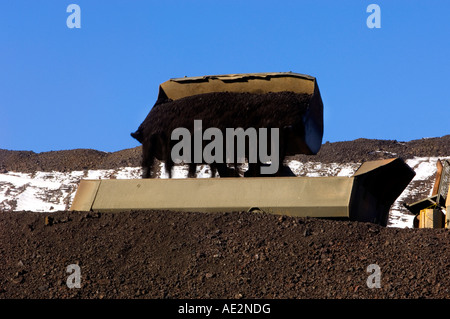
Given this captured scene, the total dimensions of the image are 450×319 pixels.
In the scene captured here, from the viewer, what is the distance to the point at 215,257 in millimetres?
6898

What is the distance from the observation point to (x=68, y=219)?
316 inches

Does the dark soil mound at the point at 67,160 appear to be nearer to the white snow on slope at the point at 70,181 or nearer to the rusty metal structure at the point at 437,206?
the white snow on slope at the point at 70,181

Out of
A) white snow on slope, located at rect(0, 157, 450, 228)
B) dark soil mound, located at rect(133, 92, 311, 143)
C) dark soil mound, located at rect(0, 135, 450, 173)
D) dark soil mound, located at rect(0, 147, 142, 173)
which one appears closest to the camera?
dark soil mound, located at rect(133, 92, 311, 143)

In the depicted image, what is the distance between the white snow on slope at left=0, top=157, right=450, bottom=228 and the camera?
17.0 meters

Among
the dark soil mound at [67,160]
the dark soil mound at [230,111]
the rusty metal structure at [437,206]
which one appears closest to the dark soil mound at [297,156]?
the dark soil mound at [67,160]

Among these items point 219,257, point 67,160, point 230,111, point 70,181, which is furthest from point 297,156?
point 219,257

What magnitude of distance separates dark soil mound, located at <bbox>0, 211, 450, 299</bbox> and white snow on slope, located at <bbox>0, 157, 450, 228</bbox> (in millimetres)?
8407

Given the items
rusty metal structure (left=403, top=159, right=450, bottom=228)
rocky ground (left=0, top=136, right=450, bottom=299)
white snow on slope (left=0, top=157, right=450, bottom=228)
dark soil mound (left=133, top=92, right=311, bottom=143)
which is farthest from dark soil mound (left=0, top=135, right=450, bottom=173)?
rocky ground (left=0, top=136, right=450, bottom=299)

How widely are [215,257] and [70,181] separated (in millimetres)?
13534

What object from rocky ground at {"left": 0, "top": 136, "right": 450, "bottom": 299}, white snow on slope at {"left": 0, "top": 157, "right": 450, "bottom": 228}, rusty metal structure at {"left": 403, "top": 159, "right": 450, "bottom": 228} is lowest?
rocky ground at {"left": 0, "top": 136, "right": 450, "bottom": 299}

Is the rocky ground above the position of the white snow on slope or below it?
below

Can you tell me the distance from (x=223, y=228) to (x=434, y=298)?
2.41 metres

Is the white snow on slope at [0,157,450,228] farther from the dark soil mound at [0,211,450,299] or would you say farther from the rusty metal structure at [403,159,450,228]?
the dark soil mound at [0,211,450,299]
